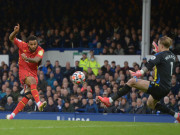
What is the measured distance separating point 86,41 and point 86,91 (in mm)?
4336

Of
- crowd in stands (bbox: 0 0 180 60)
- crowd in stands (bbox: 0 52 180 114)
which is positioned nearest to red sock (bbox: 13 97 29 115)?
crowd in stands (bbox: 0 52 180 114)

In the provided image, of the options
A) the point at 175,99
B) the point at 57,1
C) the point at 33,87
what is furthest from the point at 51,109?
the point at 57,1

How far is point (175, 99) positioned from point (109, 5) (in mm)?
8741

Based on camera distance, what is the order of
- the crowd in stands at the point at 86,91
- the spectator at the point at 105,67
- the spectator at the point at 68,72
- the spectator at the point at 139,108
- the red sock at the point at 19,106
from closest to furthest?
the red sock at the point at 19,106
the spectator at the point at 139,108
the crowd in stands at the point at 86,91
the spectator at the point at 105,67
the spectator at the point at 68,72

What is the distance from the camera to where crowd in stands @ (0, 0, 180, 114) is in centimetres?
1684

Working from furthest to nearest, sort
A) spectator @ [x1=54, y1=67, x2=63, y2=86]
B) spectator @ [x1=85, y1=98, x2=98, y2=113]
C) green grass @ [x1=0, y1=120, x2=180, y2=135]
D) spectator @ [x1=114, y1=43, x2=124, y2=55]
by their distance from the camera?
spectator @ [x1=114, y1=43, x2=124, y2=55], spectator @ [x1=54, y1=67, x2=63, y2=86], spectator @ [x1=85, y1=98, x2=98, y2=113], green grass @ [x1=0, y1=120, x2=180, y2=135]

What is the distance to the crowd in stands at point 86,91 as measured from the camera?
16234mm

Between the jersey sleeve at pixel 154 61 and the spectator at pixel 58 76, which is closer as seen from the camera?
the jersey sleeve at pixel 154 61

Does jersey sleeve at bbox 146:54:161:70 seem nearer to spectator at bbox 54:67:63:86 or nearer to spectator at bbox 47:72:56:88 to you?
spectator at bbox 47:72:56:88

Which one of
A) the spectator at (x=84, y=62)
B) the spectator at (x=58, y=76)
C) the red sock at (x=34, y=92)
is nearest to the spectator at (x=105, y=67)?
the spectator at (x=84, y=62)

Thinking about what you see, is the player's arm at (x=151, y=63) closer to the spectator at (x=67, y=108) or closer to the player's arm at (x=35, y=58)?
the player's arm at (x=35, y=58)

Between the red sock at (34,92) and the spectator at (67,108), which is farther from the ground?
the red sock at (34,92)

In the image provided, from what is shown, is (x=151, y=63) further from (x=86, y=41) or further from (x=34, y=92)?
(x=86, y=41)

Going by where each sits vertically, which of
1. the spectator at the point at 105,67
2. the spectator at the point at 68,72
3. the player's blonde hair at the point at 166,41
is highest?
the player's blonde hair at the point at 166,41
